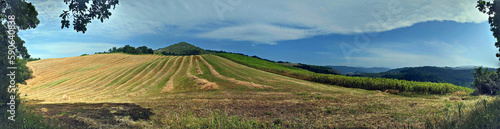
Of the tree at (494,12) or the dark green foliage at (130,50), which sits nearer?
the tree at (494,12)

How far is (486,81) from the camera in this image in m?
17.5

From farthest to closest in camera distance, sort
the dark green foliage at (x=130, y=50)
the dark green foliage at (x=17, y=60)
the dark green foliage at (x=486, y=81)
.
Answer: the dark green foliage at (x=130, y=50) → the dark green foliage at (x=486, y=81) → the dark green foliage at (x=17, y=60)

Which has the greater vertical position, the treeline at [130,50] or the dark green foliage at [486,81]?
the treeline at [130,50]

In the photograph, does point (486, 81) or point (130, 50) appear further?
point (130, 50)

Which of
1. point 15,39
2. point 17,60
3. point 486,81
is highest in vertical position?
point 15,39

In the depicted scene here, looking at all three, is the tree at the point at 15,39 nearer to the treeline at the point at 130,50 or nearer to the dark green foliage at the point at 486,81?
the dark green foliage at the point at 486,81

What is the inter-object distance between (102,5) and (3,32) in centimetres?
397

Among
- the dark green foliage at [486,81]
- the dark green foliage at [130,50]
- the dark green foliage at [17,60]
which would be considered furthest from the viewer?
the dark green foliage at [130,50]

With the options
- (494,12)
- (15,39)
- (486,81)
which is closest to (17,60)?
(15,39)

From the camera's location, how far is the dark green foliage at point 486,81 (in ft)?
55.4

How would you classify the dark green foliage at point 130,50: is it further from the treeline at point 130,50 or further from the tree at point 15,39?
the tree at point 15,39

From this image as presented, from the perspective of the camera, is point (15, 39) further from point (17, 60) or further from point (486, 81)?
point (486, 81)

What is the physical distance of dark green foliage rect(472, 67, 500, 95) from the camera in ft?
55.4

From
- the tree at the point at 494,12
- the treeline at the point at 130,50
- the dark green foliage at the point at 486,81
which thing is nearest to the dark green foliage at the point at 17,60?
the tree at the point at 494,12
